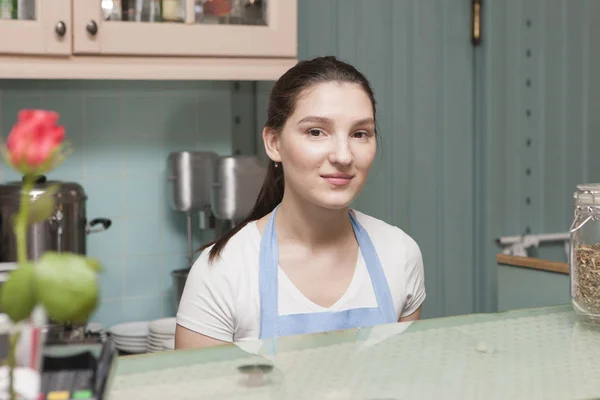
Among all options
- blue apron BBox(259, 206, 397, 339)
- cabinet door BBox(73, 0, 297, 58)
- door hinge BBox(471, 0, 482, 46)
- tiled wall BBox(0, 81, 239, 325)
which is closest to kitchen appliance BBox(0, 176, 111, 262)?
tiled wall BBox(0, 81, 239, 325)

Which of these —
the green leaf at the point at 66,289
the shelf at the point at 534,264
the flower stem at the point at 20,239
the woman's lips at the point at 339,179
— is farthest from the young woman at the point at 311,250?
the green leaf at the point at 66,289

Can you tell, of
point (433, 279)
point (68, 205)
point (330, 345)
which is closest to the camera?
point (330, 345)

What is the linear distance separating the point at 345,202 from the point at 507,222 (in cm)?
178

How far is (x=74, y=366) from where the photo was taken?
0.84m

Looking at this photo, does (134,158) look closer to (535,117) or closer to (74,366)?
(535,117)

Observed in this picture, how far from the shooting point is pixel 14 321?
2.20 feet

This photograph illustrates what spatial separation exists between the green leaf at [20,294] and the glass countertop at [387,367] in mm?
361

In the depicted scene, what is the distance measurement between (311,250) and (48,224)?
32.7 inches

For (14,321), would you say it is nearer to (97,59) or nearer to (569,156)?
(97,59)

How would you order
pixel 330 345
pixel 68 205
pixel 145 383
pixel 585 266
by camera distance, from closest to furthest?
pixel 145 383
pixel 330 345
pixel 585 266
pixel 68 205

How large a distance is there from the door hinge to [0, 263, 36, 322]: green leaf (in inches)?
110

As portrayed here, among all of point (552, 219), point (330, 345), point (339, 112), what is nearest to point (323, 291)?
point (339, 112)

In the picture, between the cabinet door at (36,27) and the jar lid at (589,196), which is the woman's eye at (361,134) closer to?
the jar lid at (589,196)

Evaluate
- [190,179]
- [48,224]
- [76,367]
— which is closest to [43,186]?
[48,224]
